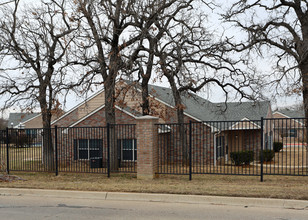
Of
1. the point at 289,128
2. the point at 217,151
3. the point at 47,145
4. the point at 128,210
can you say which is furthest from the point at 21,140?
the point at 217,151

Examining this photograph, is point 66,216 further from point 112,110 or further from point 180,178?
point 112,110

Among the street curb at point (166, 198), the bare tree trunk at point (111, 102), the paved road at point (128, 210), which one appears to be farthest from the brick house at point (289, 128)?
the bare tree trunk at point (111, 102)

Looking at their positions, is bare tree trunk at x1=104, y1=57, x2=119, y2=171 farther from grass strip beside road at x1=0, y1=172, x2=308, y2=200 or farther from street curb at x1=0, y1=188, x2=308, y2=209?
street curb at x1=0, y1=188, x2=308, y2=209

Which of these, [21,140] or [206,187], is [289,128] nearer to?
[206,187]

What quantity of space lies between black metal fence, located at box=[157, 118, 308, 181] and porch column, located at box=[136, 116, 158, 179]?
1.27 feet

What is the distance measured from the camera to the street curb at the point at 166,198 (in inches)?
319

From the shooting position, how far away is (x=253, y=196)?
8.62 meters

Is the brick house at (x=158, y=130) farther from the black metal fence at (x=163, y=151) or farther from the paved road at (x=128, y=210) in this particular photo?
the paved road at (x=128, y=210)

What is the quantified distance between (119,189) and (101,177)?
3.79 meters

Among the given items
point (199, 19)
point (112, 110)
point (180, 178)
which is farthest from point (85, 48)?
point (180, 178)

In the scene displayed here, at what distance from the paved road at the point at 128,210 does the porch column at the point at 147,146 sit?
3.33 metres

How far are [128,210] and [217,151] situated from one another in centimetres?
1466

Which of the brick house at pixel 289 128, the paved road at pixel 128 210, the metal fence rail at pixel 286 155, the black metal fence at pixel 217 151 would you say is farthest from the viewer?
the black metal fence at pixel 217 151

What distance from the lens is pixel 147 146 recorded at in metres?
12.3
